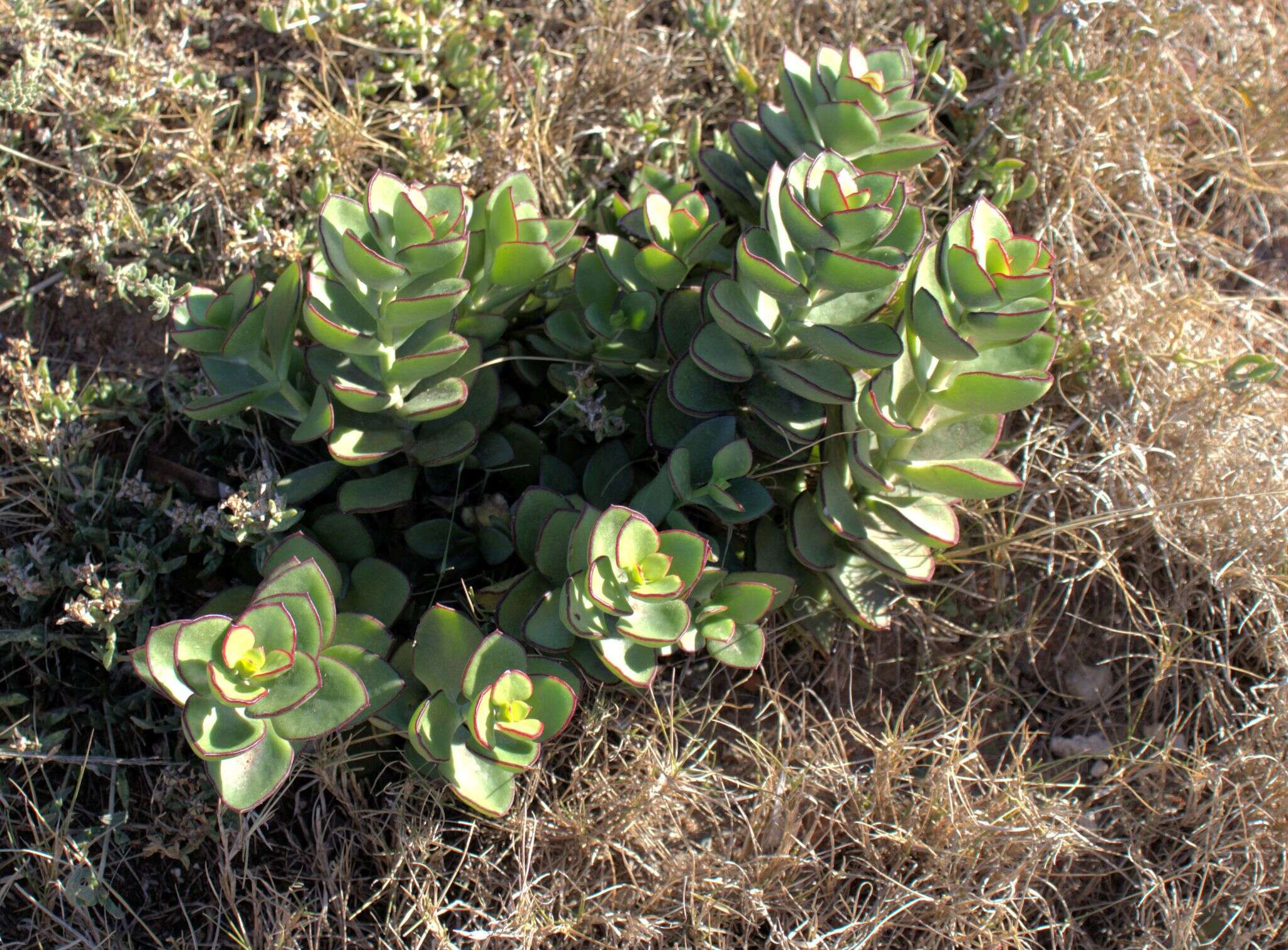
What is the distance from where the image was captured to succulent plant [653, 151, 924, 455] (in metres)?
1.99

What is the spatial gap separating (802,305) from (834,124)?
1.56 feet

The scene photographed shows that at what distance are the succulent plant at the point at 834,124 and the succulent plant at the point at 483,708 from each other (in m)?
1.17

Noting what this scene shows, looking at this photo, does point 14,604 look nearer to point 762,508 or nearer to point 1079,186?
point 762,508

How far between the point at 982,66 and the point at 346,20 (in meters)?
1.82

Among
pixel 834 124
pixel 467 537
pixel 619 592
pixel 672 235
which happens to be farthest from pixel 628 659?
pixel 834 124

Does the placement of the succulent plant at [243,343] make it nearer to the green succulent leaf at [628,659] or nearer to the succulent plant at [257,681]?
the succulent plant at [257,681]

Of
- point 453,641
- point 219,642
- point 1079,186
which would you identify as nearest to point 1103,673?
Result: point 1079,186

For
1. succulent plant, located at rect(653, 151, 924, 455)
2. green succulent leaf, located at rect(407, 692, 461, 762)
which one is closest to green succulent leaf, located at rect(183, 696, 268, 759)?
green succulent leaf, located at rect(407, 692, 461, 762)

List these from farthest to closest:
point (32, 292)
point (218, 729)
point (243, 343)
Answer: point (32, 292), point (243, 343), point (218, 729)

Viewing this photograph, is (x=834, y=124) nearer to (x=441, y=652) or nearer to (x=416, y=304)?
(x=416, y=304)

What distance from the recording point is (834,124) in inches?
91.9

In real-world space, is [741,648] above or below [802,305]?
below

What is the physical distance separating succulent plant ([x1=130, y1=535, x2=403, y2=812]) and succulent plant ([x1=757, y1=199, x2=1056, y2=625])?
0.97 metres

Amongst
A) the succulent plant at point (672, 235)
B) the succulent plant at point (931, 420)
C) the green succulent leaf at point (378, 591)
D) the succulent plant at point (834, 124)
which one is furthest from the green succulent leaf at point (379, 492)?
the succulent plant at point (834, 124)
